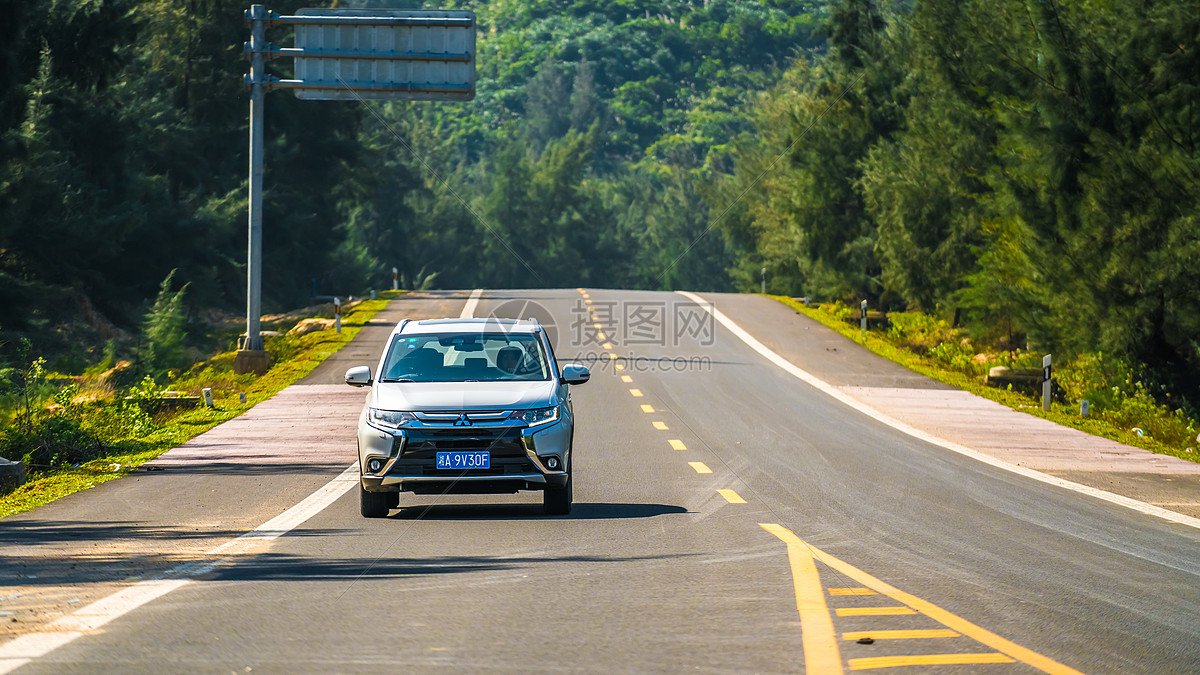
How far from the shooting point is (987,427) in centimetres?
2133

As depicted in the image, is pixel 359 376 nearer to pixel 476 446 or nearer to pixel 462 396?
pixel 462 396

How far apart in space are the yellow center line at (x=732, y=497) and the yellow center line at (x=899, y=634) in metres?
5.54

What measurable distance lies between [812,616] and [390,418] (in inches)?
196

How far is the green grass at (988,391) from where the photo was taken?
2084 cm

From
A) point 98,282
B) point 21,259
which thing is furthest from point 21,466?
point 98,282

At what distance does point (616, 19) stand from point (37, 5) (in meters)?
157

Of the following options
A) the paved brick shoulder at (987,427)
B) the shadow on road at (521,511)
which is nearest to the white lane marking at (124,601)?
the shadow on road at (521,511)

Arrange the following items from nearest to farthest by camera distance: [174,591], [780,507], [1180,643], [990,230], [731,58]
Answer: [1180,643] < [174,591] < [780,507] < [990,230] < [731,58]

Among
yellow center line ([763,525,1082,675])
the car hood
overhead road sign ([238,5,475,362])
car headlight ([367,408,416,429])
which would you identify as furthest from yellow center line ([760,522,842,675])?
overhead road sign ([238,5,475,362])

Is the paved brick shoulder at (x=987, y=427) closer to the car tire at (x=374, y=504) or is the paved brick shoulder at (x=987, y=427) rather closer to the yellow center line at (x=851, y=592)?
the yellow center line at (x=851, y=592)

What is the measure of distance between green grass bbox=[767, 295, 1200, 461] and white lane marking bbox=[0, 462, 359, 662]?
12.8 metres

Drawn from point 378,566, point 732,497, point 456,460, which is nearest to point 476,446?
point 456,460

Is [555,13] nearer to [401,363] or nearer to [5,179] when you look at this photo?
[5,179]

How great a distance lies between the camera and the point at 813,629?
24.5 ft
